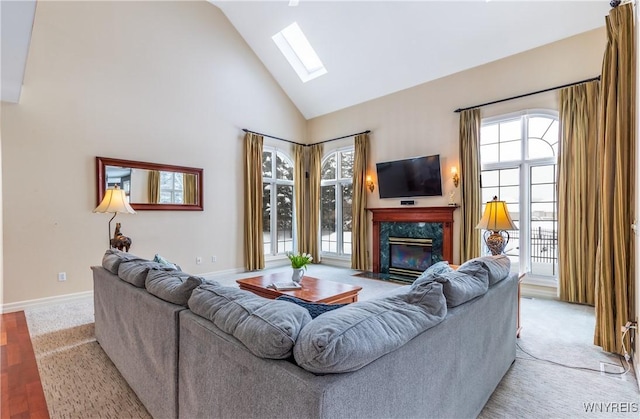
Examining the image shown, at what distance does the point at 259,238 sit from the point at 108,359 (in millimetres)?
3893

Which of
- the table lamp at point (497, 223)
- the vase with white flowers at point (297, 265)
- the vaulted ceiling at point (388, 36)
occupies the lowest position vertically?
the vase with white flowers at point (297, 265)

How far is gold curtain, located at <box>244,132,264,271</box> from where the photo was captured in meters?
6.31

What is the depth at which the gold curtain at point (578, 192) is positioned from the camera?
4.00m

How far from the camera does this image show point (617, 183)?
2529 millimetres

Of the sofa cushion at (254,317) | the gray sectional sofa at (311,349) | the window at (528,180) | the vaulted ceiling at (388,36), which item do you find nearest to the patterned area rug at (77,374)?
the gray sectional sofa at (311,349)

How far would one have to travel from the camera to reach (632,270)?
8.12ft

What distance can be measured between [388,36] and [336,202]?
3412 mm

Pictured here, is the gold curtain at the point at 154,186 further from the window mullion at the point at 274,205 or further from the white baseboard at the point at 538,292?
the white baseboard at the point at 538,292

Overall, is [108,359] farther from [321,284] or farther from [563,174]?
[563,174]

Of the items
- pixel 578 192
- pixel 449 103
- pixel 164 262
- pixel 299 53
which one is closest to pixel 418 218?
pixel 449 103

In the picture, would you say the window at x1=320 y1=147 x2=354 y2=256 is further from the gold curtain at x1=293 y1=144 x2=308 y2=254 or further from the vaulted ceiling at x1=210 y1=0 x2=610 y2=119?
the vaulted ceiling at x1=210 y1=0 x2=610 y2=119

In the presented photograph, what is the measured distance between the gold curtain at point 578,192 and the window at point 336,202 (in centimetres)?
371

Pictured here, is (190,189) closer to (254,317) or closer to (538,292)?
(254,317)

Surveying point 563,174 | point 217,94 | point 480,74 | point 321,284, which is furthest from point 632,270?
point 217,94
